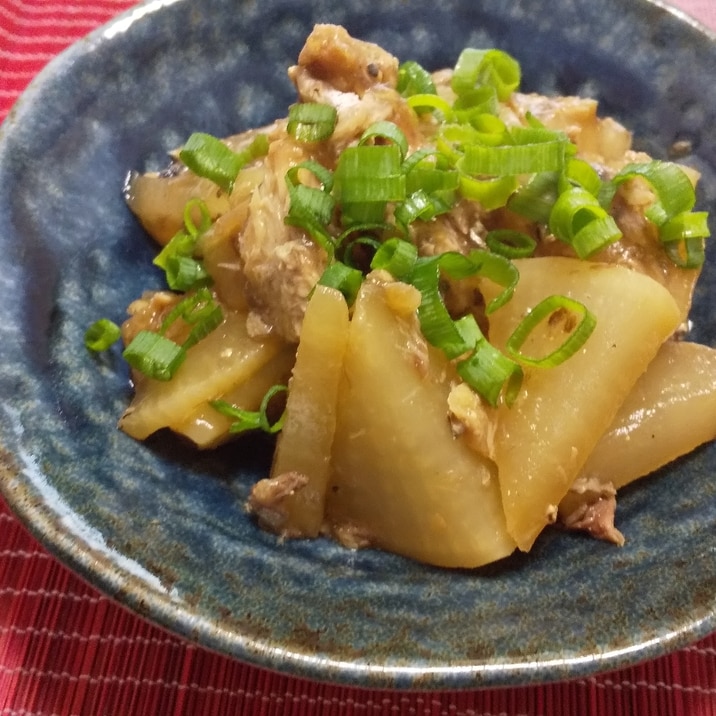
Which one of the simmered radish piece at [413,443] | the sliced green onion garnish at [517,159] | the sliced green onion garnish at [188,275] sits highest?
the sliced green onion garnish at [517,159]

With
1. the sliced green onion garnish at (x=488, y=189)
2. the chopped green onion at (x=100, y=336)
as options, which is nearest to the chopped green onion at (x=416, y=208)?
the sliced green onion garnish at (x=488, y=189)

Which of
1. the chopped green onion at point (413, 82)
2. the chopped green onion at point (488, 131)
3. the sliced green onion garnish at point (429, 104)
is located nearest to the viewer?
the chopped green onion at point (488, 131)

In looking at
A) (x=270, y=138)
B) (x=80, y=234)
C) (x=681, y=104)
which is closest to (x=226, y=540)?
(x=80, y=234)

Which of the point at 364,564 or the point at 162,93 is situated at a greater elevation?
the point at 162,93

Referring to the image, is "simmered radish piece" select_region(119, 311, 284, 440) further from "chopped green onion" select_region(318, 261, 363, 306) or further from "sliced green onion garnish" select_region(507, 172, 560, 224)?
"sliced green onion garnish" select_region(507, 172, 560, 224)

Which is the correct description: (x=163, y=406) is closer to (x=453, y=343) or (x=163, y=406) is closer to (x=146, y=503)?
(x=146, y=503)

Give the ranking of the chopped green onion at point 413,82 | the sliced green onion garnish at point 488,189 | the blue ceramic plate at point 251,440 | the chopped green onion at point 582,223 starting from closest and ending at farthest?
the blue ceramic plate at point 251,440 < the chopped green onion at point 582,223 < the sliced green onion garnish at point 488,189 < the chopped green onion at point 413,82

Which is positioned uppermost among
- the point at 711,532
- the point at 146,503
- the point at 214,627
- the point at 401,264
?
the point at 401,264

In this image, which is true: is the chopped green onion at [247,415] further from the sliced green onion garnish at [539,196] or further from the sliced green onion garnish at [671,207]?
the sliced green onion garnish at [671,207]
